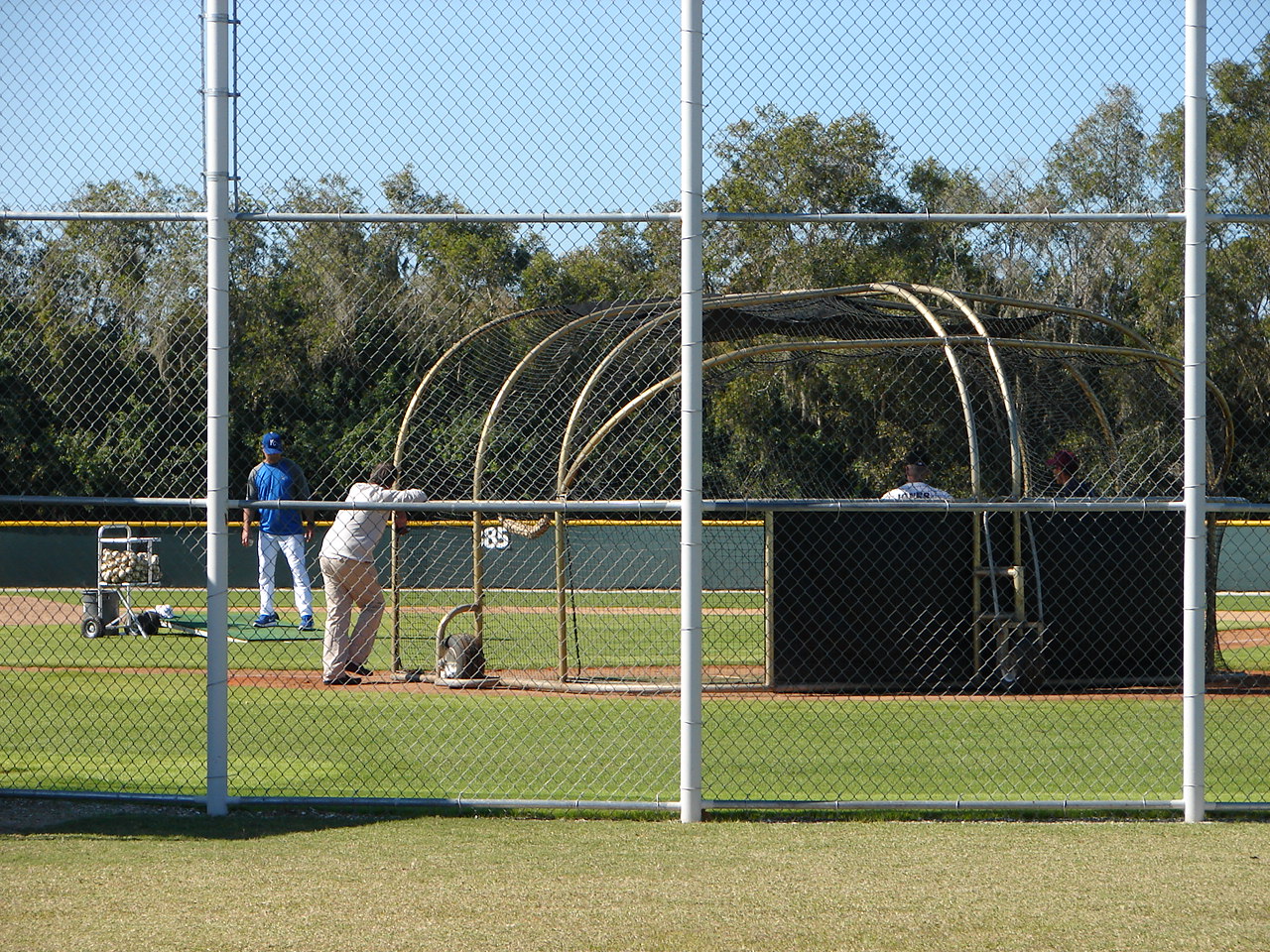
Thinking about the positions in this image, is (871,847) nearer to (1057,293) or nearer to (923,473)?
(923,473)

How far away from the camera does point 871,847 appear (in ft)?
17.8

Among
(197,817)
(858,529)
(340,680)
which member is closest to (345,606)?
(340,680)

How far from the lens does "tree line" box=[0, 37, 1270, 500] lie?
8.56m

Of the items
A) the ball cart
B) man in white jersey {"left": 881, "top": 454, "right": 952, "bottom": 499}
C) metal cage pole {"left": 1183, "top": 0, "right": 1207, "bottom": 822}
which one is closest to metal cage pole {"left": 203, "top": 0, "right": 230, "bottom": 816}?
metal cage pole {"left": 1183, "top": 0, "right": 1207, "bottom": 822}

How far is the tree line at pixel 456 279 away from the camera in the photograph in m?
8.56

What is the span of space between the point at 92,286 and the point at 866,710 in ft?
19.3

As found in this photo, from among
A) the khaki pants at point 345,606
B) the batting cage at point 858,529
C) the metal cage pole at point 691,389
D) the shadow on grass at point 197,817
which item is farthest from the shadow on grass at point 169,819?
the khaki pants at point 345,606

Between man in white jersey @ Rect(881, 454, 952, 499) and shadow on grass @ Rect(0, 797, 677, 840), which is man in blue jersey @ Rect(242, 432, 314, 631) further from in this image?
man in white jersey @ Rect(881, 454, 952, 499)

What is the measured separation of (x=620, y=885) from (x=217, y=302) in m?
3.17

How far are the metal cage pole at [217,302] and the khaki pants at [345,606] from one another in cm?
397

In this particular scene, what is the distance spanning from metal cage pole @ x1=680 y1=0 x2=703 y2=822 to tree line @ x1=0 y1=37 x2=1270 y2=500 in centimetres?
92

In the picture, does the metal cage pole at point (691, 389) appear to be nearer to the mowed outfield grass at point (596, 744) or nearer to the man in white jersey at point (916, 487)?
the mowed outfield grass at point (596, 744)

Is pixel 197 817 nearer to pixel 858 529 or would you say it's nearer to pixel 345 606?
pixel 345 606

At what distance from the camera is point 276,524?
1192 cm
